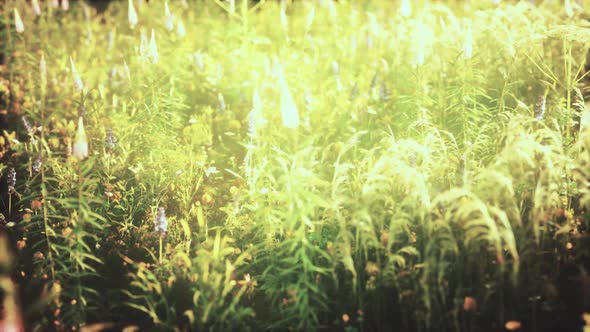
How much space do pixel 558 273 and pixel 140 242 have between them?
2392 millimetres

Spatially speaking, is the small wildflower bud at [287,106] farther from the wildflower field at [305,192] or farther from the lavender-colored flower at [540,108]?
the lavender-colored flower at [540,108]

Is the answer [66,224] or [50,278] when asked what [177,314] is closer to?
[50,278]

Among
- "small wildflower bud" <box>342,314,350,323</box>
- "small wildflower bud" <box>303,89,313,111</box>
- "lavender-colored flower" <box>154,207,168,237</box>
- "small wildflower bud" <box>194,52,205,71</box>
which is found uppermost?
"small wildflower bud" <box>194,52,205,71</box>

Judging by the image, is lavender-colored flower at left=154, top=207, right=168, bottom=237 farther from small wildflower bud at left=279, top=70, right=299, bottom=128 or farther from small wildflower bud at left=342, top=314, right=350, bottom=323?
small wildflower bud at left=342, top=314, right=350, bottom=323

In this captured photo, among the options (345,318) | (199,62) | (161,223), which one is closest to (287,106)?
(161,223)

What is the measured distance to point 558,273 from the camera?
2447 millimetres

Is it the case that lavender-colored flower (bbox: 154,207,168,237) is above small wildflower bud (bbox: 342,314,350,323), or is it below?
above

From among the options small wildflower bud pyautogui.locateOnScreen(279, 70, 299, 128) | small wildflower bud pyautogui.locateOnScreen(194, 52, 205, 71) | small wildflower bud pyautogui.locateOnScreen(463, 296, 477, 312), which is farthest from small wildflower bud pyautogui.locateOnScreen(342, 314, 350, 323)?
small wildflower bud pyautogui.locateOnScreen(194, 52, 205, 71)

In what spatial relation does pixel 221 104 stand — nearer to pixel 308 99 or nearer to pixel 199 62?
pixel 199 62

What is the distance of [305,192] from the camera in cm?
252

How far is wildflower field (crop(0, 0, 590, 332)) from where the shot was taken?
2.42m

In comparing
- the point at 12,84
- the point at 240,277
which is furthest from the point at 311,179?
the point at 12,84

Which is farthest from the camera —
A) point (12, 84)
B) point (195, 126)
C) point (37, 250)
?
point (12, 84)

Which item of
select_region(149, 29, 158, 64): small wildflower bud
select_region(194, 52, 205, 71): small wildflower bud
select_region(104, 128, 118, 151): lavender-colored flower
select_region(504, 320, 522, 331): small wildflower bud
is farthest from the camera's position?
select_region(194, 52, 205, 71): small wildflower bud
